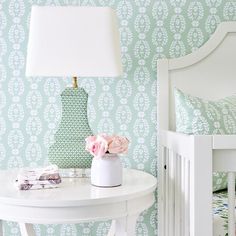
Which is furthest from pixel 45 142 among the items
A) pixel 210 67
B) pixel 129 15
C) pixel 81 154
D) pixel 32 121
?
pixel 210 67

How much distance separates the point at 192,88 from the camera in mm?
2154

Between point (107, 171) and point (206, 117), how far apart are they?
1.47 ft

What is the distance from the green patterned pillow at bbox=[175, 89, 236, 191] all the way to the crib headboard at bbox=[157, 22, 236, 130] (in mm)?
220

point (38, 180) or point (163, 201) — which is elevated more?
point (38, 180)

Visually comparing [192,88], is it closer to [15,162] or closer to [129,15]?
[129,15]

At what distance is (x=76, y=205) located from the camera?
1.44 m

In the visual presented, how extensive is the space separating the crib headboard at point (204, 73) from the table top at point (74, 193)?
0.49 meters

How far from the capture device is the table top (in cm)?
144

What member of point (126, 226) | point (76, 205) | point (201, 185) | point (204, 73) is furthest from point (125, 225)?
point (204, 73)

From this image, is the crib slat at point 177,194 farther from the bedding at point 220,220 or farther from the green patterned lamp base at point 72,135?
the green patterned lamp base at point 72,135

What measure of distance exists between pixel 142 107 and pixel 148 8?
1.57ft

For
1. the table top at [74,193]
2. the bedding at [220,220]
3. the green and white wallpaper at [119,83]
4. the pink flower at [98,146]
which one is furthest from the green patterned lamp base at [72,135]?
the bedding at [220,220]

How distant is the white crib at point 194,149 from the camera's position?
1406mm

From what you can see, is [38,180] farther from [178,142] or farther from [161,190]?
[161,190]
